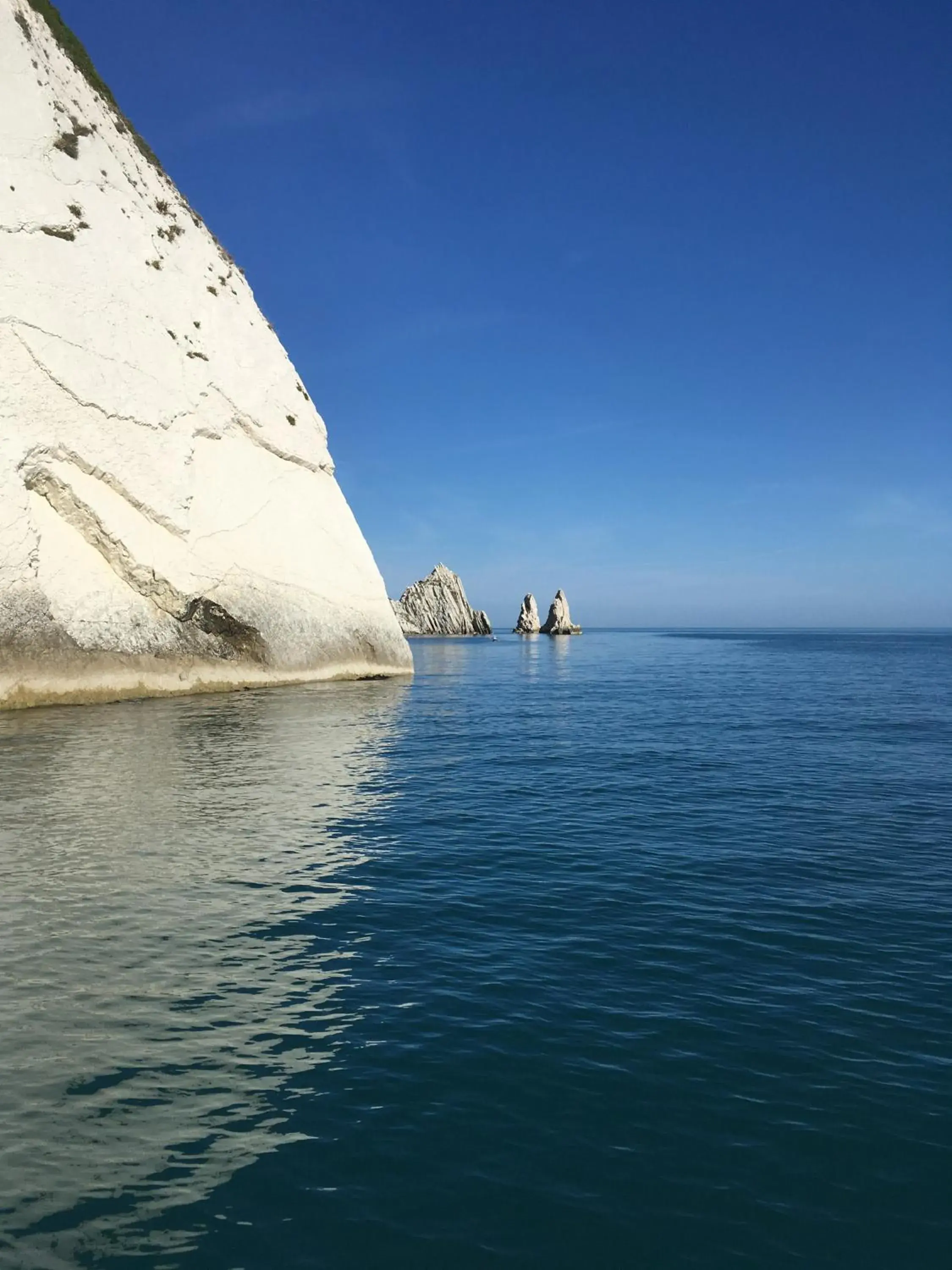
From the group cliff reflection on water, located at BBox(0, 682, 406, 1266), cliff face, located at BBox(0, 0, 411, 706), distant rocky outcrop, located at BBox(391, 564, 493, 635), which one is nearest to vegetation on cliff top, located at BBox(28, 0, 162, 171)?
cliff face, located at BBox(0, 0, 411, 706)

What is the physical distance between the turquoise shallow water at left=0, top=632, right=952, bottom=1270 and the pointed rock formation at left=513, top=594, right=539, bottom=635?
6320 inches

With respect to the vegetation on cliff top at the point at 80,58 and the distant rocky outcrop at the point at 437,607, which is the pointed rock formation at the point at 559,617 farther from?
the vegetation on cliff top at the point at 80,58

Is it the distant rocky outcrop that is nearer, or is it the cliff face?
the cliff face

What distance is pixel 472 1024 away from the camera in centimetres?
849

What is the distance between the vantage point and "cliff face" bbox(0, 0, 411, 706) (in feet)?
113

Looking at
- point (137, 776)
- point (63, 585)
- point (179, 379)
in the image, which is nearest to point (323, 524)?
point (179, 379)

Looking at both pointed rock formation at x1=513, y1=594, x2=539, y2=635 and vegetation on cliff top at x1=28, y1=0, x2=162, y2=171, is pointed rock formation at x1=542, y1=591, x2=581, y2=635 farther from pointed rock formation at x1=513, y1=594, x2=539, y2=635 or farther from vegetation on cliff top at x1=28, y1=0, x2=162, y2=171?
vegetation on cliff top at x1=28, y1=0, x2=162, y2=171

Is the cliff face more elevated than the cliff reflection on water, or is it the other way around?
the cliff face

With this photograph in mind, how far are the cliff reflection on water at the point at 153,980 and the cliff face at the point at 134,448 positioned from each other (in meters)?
15.5

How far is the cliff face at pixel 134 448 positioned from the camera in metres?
34.3

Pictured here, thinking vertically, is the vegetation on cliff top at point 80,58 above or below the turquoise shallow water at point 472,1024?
above

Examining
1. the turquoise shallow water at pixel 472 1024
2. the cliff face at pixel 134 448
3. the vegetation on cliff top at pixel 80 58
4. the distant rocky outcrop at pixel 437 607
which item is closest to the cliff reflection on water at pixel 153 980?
the turquoise shallow water at pixel 472 1024

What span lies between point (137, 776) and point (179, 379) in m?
27.6

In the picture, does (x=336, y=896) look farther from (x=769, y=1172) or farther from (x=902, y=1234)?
(x=902, y=1234)
